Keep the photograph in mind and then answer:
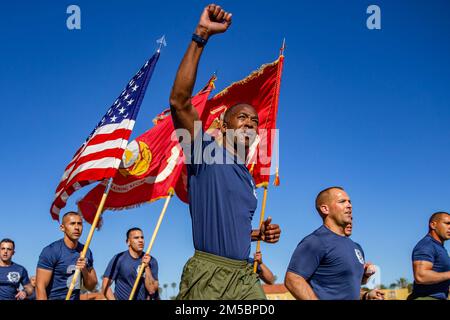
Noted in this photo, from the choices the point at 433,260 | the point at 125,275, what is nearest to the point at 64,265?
the point at 125,275

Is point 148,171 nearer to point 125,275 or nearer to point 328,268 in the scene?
point 125,275

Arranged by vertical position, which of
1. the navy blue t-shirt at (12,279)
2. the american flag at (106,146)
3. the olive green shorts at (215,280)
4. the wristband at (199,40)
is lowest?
the olive green shorts at (215,280)

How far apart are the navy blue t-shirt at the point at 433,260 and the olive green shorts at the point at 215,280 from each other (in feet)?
16.0

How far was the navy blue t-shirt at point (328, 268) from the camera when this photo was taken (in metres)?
5.74

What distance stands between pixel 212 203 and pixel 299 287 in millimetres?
2080

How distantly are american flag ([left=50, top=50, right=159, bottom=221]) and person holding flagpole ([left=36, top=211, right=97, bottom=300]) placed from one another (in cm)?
91

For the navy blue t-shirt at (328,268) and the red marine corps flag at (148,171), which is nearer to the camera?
the navy blue t-shirt at (328,268)

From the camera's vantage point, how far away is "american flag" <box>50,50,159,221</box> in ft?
31.7

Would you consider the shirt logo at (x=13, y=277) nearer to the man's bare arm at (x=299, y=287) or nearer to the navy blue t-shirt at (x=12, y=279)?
the navy blue t-shirt at (x=12, y=279)

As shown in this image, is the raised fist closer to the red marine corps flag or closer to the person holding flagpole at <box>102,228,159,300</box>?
the red marine corps flag

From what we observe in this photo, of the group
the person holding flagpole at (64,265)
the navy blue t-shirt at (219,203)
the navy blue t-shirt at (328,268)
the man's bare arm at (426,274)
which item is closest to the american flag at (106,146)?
the person holding flagpole at (64,265)

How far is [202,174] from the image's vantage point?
4.05 metres

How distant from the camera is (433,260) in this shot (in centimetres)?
817
